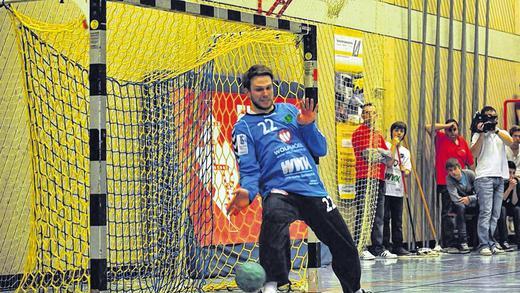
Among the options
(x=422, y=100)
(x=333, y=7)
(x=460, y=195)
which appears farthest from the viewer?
(x=422, y=100)

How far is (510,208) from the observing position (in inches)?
663

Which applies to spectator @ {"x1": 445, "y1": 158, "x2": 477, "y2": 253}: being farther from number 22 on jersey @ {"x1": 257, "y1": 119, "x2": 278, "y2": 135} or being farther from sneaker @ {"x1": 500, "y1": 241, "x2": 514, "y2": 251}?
number 22 on jersey @ {"x1": 257, "y1": 119, "x2": 278, "y2": 135}

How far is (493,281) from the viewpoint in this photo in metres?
10.7

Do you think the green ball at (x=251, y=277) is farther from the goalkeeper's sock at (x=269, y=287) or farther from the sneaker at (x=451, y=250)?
the sneaker at (x=451, y=250)

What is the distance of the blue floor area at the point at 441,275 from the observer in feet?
33.1

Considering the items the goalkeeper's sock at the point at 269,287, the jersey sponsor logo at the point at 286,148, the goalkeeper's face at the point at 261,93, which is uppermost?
the goalkeeper's face at the point at 261,93

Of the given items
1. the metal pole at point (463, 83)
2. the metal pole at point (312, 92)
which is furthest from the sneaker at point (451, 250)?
the metal pole at point (312, 92)

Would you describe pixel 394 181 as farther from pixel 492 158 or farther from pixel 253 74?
pixel 253 74

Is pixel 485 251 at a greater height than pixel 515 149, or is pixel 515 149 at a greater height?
pixel 515 149

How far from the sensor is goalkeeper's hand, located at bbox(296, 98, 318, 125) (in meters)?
7.48

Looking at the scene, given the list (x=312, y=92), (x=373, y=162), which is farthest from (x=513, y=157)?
(x=312, y=92)

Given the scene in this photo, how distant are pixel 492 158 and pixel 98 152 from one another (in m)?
8.72

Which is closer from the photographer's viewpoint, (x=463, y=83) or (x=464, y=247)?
(x=464, y=247)

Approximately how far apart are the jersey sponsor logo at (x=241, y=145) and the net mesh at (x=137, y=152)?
5.09 ft
